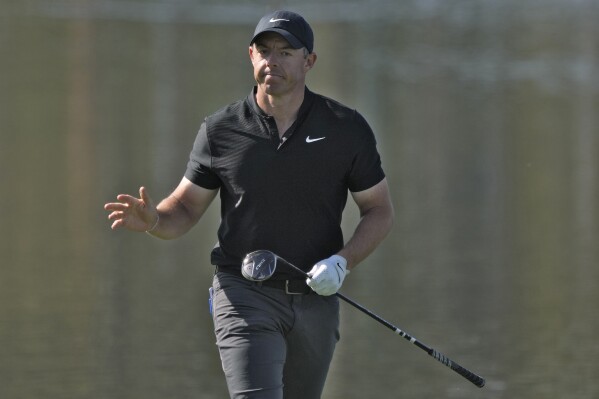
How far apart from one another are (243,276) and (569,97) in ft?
76.5

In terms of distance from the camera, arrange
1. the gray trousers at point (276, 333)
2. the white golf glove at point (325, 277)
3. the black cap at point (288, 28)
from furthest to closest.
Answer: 1. the black cap at point (288, 28)
2. the gray trousers at point (276, 333)
3. the white golf glove at point (325, 277)

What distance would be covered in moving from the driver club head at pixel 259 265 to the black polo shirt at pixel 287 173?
0.15m

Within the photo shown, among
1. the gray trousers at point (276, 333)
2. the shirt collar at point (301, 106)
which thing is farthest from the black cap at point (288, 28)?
the gray trousers at point (276, 333)

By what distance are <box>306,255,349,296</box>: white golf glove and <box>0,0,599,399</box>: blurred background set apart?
2.56 metres

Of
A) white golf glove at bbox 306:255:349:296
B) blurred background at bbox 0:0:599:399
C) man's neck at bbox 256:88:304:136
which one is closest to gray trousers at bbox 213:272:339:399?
white golf glove at bbox 306:255:349:296

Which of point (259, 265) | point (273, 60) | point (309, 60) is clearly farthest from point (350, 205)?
point (259, 265)

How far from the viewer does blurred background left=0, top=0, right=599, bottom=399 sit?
27.8ft

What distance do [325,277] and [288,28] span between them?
960mm

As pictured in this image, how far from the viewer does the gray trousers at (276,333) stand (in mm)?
5223

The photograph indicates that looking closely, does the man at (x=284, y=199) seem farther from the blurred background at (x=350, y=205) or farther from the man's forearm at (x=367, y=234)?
the blurred background at (x=350, y=205)

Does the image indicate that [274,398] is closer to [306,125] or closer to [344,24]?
[306,125]

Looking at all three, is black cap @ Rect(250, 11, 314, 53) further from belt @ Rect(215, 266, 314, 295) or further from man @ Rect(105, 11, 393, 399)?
belt @ Rect(215, 266, 314, 295)

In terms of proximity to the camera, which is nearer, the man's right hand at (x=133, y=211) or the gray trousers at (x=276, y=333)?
the gray trousers at (x=276, y=333)

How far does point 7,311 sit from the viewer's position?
10.1 meters
